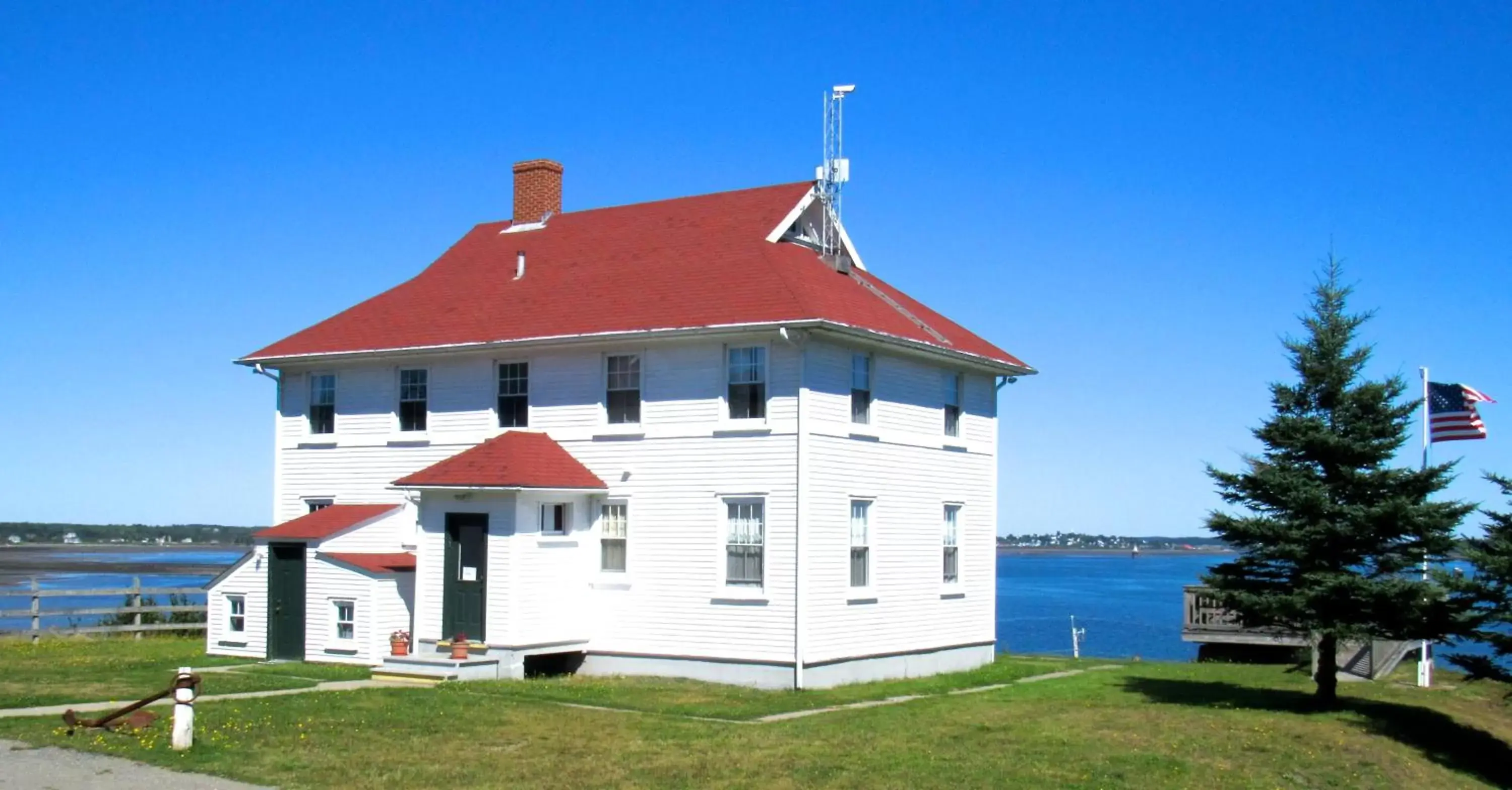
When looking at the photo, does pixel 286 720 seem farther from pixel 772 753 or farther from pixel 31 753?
pixel 772 753

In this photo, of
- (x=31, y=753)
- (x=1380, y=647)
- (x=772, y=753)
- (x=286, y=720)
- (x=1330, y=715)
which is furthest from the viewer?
(x=1380, y=647)

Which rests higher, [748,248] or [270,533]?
[748,248]

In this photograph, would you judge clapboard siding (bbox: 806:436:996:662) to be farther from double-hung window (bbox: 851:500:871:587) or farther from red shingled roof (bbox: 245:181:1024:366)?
red shingled roof (bbox: 245:181:1024:366)

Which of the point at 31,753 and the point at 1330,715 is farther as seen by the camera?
the point at 1330,715

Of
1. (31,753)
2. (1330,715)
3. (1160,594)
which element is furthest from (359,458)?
(1160,594)

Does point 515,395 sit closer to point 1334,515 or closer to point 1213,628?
point 1334,515

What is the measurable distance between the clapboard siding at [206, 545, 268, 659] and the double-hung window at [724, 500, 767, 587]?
31.1 feet

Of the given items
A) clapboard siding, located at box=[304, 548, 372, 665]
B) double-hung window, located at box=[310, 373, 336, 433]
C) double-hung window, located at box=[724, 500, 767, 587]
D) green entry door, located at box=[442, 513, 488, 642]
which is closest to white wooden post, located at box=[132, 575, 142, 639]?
double-hung window, located at box=[310, 373, 336, 433]

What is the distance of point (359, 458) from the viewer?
30547mm

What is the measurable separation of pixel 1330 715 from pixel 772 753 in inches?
410

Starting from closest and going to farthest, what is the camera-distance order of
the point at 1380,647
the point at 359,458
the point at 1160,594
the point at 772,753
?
the point at 772,753 → the point at 359,458 → the point at 1380,647 → the point at 1160,594

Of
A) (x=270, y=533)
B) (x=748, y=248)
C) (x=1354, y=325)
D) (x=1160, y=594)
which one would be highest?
(x=748, y=248)

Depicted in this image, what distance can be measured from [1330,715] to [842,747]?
926 cm

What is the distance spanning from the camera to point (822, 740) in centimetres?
1939
